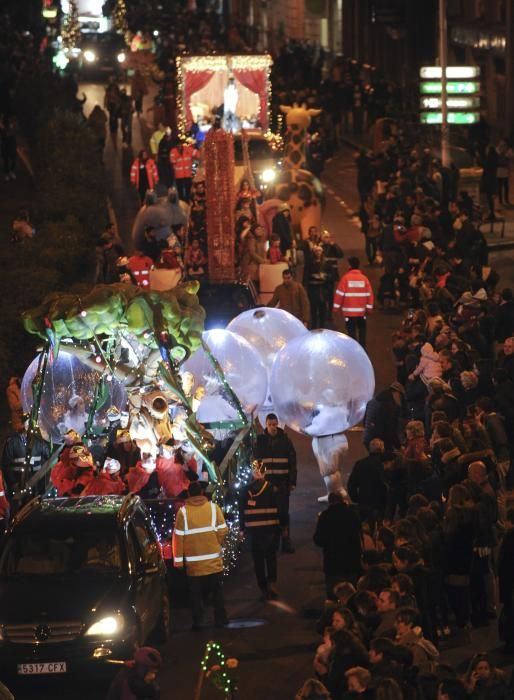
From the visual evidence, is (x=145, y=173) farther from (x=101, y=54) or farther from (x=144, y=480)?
(x=101, y=54)

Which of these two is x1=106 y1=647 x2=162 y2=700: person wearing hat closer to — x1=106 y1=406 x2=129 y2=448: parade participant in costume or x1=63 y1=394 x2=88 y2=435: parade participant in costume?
x1=106 y1=406 x2=129 y2=448: parade participant in costume

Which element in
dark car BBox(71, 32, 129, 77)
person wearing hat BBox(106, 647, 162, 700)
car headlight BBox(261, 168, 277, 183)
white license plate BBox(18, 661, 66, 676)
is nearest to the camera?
person wearing hat BBox(106, 647, 162, 700)

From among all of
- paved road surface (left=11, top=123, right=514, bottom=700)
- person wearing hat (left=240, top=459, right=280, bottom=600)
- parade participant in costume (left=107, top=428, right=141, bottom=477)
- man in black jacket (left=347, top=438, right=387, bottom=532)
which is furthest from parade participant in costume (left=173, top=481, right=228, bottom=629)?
man in black jacket (left=347, top=438, right=387, bottom=532)

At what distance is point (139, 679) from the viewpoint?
12.0 m

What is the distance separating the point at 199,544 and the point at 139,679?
12.3 feet

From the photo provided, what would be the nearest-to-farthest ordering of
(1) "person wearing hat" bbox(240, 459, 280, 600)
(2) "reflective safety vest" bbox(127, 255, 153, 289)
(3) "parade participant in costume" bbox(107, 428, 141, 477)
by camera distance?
(1) "person wearing hat" bbox(240, 459, 280, 600) < (3) "parade participant in costume" bbox(107, 428, 141, 477) < (2) "reflective safety vest" bbox(127, 255, 153, 289)

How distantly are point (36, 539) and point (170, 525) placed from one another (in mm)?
1910

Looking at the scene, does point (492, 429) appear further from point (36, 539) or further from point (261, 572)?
point (36, 539)

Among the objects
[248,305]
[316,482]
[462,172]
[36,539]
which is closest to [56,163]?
[462,172]

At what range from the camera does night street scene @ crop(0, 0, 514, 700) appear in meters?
14.1

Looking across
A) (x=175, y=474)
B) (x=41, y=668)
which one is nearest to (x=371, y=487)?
(x=175, y=474)

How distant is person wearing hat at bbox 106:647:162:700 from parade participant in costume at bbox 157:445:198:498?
192 inches

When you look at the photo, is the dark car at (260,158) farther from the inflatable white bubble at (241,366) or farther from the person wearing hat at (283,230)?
the inflatable white bubble at (241,366)

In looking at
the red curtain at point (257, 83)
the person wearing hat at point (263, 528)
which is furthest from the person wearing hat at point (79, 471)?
the red curtain at point (257, 83)
